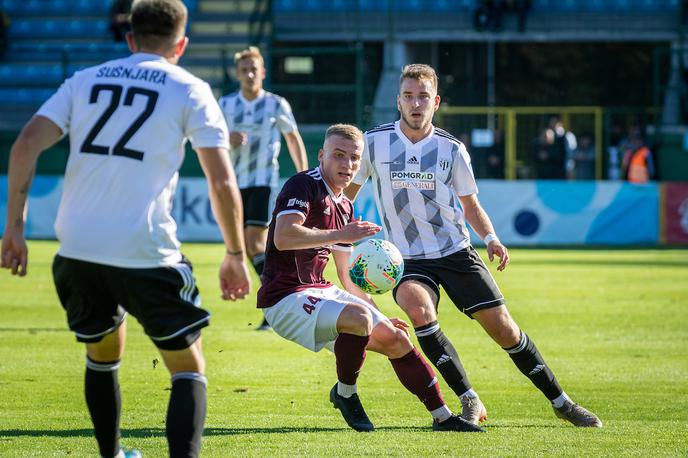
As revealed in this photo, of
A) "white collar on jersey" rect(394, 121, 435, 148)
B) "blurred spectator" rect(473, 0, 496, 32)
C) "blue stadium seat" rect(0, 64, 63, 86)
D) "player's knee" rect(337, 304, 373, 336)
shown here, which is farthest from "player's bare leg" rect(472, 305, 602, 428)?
"blurred spectator" rect(473, 0, 496, 32)

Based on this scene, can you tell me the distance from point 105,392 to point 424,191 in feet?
9.01

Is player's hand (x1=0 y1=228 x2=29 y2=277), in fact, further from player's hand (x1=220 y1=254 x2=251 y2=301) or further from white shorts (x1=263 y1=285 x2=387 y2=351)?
white shorts (x1=263 y1=285 x2=387 y2=351)

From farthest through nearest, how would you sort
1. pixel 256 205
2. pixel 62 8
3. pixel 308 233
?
pixel 62 8 → pixel 256 205 → pixel 308 233

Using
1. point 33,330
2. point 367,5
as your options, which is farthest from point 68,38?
point 33,330

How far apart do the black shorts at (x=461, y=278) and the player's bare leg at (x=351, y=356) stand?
712 millimetres

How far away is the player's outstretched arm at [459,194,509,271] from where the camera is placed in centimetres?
704

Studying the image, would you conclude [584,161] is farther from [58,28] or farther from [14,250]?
[14,250]

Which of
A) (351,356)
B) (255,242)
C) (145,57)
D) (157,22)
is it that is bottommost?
(255,242)

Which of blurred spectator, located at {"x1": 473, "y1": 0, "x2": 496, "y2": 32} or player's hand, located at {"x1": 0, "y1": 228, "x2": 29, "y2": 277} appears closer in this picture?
player's hand, located at {"x1": 0, "y1": 228, "x2": 29, "y2": 277}

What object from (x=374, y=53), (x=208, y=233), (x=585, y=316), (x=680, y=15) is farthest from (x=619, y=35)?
(x=585, y=316)

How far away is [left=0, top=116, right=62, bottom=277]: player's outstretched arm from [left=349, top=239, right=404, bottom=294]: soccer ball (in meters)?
2.30

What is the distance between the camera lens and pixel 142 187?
483 centimetres

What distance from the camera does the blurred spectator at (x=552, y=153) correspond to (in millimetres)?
27984

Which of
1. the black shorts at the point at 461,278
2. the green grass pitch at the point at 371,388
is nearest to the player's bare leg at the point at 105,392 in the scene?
the green grass pitch at the point at 371,388
